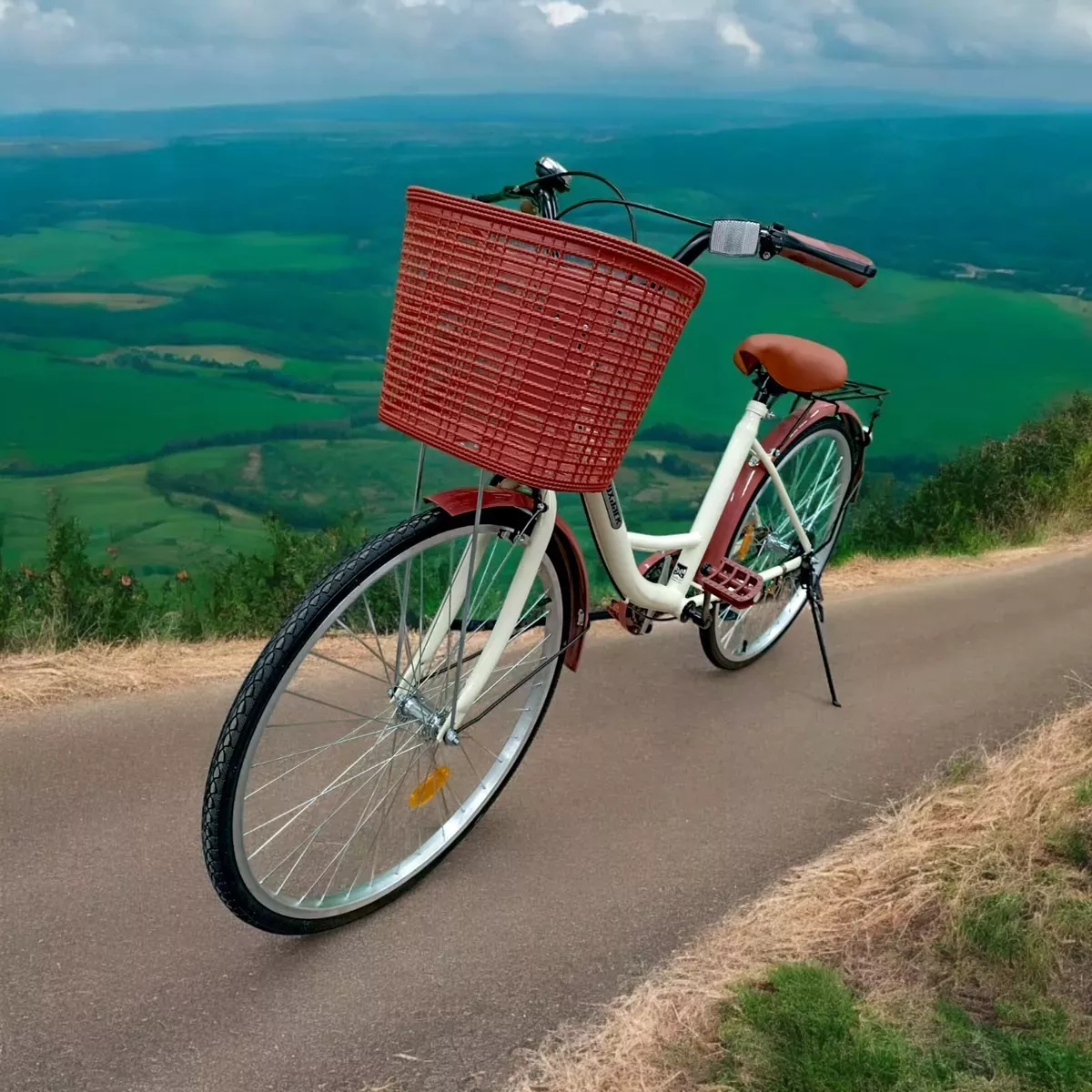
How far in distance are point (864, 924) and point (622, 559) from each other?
95 centimetres

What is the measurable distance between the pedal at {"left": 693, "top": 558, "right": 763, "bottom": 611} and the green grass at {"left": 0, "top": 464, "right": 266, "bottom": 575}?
2801 mm

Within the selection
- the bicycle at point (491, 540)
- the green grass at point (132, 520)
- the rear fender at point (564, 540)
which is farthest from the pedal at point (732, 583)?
the green grass at point (132, 520)

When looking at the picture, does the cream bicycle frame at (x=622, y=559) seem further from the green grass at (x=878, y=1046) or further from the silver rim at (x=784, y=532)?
the green grass at (x=878, y=1046)

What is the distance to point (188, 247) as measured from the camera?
30.8 feet

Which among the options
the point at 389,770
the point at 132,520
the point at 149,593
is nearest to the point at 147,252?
the point at 132,520

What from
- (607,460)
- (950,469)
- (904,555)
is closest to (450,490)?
(607,460)

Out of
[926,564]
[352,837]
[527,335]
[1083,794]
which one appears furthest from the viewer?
[926,564]

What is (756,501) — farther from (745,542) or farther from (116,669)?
(116,669)

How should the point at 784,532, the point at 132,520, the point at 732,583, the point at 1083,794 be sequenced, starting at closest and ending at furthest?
the point at 1083,794, the point at 732,583, the point at 784,532, the point at 132,520

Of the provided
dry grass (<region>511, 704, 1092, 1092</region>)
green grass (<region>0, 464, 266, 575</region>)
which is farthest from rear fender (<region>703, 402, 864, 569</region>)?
green grass (<region>0, 464, 266, 575</region>)

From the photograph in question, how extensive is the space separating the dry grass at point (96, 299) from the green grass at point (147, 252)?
0.16m

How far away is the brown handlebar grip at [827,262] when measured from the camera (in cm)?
243

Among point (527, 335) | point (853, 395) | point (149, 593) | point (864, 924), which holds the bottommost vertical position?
point (149, 593)

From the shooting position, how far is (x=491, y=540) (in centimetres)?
229
